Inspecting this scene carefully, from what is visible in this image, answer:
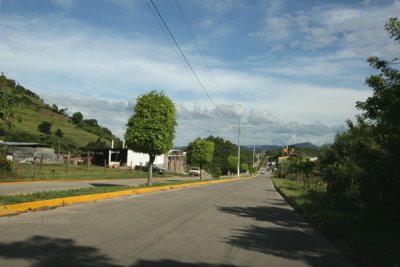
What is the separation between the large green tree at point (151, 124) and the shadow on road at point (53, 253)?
17661mm

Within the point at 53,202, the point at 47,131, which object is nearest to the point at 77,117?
the point at 47,131

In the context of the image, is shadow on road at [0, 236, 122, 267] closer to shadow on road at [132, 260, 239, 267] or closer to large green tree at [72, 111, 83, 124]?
shadow on road at [132, 260, 239, 267]

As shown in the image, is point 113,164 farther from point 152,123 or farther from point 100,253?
point 100,253

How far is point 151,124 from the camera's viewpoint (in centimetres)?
2622

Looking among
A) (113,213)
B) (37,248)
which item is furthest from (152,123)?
(37,248)

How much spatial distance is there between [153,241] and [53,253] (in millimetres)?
2241

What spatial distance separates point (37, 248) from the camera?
7871 mm

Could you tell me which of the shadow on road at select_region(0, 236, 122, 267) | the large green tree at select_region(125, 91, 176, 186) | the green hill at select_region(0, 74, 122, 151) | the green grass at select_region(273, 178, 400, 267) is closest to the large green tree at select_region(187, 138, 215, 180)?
the green hill at select_region(0, 74, 122, 151)

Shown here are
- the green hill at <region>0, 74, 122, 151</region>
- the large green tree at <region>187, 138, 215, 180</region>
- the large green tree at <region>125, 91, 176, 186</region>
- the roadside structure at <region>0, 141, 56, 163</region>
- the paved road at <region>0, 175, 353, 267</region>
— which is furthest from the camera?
the green hill at <region>0, 74, 122, 151</region>

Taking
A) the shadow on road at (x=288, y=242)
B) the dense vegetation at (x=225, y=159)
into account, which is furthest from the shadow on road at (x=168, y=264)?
the dense vegetation at (x=225, y=159)

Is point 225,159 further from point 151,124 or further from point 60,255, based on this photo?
point 60,255

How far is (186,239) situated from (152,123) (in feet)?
55.3

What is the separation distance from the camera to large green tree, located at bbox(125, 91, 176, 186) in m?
26.2

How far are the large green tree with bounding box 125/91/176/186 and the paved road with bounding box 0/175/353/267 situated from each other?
11989mm
